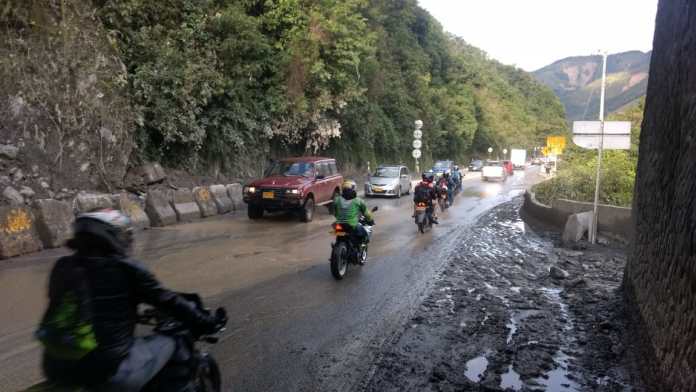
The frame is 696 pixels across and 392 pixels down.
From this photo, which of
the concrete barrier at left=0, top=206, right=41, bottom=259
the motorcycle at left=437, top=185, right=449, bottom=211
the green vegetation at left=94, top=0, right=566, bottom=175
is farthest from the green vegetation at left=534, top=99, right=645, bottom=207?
the concrete barrier at left=0, top=206, right=41, bottom=259

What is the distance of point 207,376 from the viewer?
11.0 feet

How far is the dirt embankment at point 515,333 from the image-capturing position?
472cm

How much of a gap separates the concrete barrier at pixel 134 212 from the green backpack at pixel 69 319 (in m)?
10.9

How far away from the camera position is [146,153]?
18.5 metres

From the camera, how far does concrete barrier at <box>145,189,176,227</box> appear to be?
45.5 feet

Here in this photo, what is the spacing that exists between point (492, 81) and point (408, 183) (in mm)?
88715

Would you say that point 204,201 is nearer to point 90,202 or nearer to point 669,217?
point 90,202

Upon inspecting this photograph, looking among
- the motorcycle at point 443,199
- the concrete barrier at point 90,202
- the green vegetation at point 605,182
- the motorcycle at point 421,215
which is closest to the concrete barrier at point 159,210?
the concrete barrier at point 90,202

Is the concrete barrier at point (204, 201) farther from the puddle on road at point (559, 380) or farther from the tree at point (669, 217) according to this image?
the puddle on road at point (559, 380)

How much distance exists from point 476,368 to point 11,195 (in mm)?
12232

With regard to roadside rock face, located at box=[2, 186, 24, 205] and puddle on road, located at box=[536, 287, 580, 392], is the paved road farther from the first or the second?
roadside rock face, located at box=[2, 186, 24, 205]

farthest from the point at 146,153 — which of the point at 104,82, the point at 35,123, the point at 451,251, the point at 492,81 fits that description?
the point at 492,81

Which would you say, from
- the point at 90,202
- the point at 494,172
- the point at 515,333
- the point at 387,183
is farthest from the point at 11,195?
the point at 494,172

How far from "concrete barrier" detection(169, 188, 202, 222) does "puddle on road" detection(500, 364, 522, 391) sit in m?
11.7
